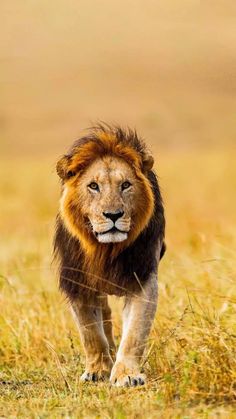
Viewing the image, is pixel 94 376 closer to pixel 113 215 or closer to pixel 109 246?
pixel 109 246

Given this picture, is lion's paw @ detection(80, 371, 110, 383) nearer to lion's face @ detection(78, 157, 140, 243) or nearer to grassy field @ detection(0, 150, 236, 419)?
grassy field @ detection(0, 150, 236, 419)

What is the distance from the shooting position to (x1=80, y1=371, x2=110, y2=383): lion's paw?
22.3ft

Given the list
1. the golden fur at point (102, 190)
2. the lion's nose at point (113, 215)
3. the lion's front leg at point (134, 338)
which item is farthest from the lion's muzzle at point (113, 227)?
the lion's front leg at point (134, 338)

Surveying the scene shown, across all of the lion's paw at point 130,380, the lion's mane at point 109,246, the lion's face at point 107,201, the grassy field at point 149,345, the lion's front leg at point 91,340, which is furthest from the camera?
the lion's front leg at point 91,340

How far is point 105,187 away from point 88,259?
0.49 m

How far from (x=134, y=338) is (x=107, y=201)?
750mm

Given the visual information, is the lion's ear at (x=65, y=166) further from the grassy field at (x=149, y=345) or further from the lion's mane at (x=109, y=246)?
the grassy field at (x=149, y=345)

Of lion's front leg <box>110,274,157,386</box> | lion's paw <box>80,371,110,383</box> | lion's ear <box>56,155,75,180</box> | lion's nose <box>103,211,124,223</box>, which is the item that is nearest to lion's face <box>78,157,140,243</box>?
lion's nose <box>103,211,124,223</box>

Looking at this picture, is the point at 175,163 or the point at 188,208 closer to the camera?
the point at 188,208

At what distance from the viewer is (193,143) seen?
50875 millimetres

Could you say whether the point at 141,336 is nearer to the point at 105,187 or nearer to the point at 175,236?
the point at 105,187

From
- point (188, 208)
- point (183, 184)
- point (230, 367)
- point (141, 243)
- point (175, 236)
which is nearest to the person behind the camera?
point (230, 367)

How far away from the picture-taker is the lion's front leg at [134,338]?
6.43 metres

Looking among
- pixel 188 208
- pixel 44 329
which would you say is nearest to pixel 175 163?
pixel 188 208
